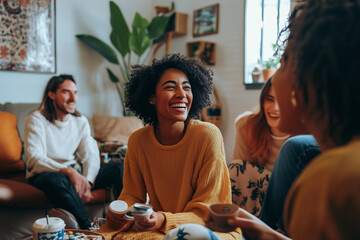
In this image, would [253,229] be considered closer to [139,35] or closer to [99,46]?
[139,35]

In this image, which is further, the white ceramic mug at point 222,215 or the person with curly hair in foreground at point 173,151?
the person with curly hair in foreground at point 173,151

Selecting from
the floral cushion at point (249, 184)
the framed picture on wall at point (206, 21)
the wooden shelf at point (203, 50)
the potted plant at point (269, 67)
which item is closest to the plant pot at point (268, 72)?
the potted plant at point (269, 67)

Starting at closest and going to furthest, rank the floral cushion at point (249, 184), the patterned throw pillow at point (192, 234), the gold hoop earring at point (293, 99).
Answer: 1. the gold hoop earring at point (293, 99)
2. the patterned throw pillow at point (192, 234)
3. the floral cushion at point (249, 184)

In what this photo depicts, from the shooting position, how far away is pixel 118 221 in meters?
1.31

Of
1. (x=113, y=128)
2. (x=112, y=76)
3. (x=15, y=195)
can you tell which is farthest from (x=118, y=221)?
(x=112, y=76)

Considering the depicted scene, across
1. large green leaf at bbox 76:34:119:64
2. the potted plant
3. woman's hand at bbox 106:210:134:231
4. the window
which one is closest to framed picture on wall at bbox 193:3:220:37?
the window

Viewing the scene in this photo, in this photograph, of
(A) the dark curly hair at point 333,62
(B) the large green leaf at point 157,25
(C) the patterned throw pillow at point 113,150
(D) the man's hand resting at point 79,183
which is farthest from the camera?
(B) the large green leaf at point 157,25

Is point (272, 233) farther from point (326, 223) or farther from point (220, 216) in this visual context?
point (326, 223)

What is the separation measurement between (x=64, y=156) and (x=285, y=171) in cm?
175

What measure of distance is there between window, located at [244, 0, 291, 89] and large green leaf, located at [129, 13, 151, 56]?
115cm

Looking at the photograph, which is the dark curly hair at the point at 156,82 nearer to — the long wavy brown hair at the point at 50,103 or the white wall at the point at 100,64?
the long wavy brown hair at the point at 50,103

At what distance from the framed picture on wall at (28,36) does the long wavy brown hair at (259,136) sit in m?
2.42

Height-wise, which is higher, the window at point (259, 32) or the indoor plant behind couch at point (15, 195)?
the window at point (259, 32)

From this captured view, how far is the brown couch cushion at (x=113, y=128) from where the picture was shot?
322 centimetres
